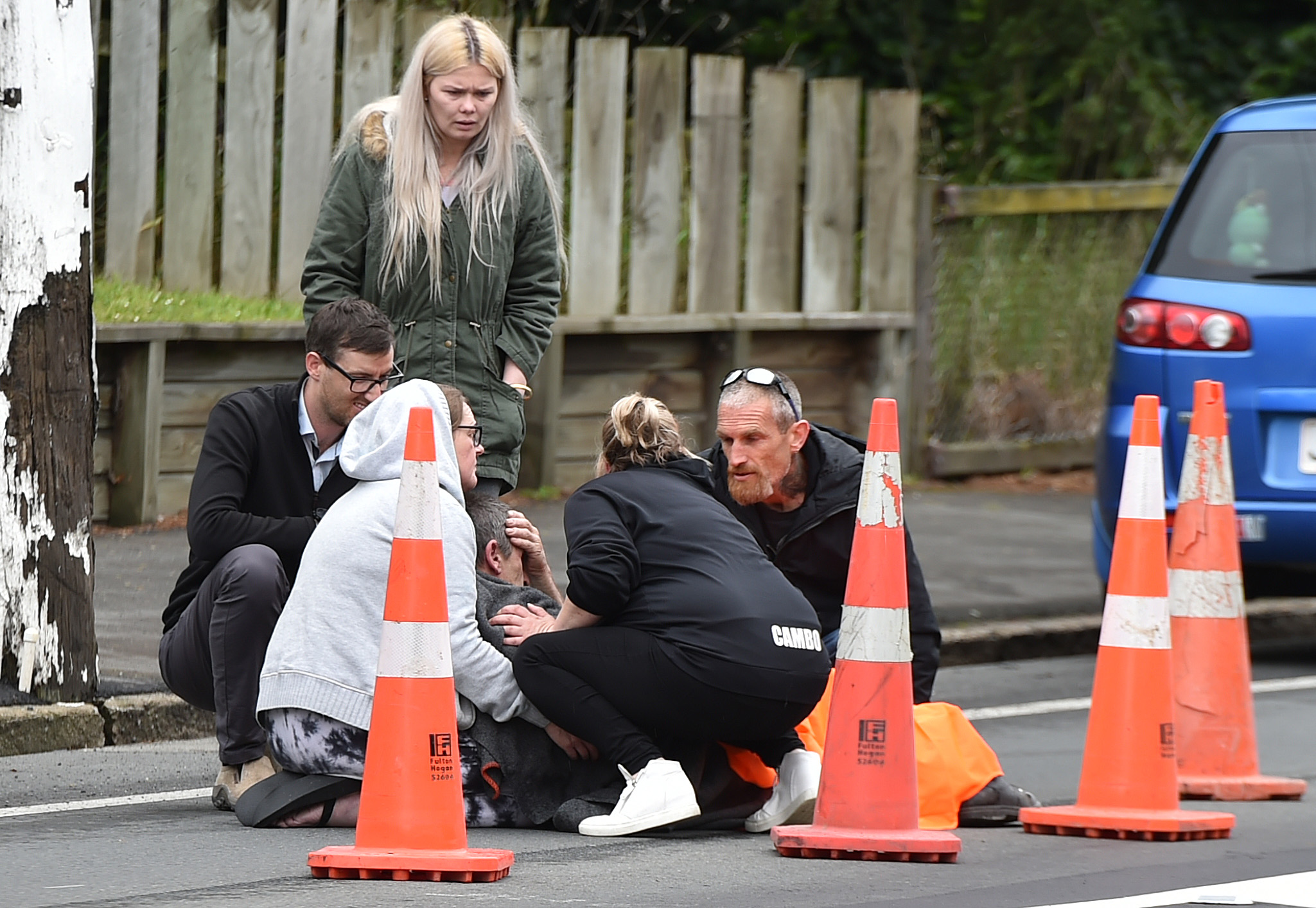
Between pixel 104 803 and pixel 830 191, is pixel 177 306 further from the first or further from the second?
pixel 104 803

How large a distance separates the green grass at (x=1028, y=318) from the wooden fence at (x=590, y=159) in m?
0.53

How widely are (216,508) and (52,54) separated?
161 centimetres

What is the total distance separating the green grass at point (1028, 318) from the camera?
11898 mm

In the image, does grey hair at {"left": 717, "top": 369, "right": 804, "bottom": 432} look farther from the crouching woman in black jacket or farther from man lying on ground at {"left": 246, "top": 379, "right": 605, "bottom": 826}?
man lying on ground at {"left": 246, "top": 379, "right": 605, "bottom": 826}

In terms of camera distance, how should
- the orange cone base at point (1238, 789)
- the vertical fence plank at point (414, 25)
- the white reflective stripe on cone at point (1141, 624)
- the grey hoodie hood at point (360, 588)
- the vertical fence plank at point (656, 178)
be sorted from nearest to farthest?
1. the grey hoodie hood at point (360, 588)
2. the white reflective stripe on cone at point (1141, 624)
3. the orange cone base at point (1238, 789)
4. the vertical fence plank at point (414, 25)
5. the vertical fence plank at point (656, 178)

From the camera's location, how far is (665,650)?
4.99 m

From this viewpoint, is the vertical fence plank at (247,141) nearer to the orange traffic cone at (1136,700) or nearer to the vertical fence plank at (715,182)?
the vertical fence plank at (715,182)

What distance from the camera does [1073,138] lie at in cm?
1354

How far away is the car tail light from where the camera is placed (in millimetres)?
7285

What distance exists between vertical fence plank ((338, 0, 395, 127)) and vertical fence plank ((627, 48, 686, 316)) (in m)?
1.29

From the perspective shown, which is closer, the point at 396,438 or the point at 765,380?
the point at 396,438

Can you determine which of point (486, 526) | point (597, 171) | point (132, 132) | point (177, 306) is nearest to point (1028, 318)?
point (597, 171)

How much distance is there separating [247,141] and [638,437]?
4.71m

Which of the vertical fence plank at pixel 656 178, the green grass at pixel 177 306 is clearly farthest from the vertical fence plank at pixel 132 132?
the vertical fence plank at pixel 656 178
